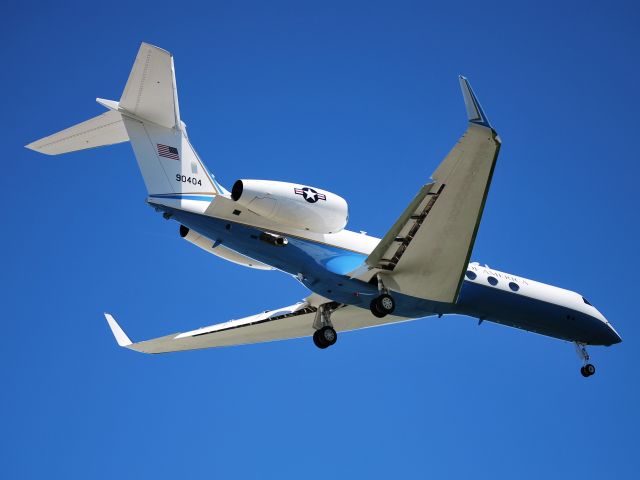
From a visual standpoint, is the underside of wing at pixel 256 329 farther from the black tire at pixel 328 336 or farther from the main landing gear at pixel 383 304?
the main landing gear at pixel 383 304

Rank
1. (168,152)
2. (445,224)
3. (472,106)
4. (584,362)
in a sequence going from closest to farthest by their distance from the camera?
(472,106)
(445,224)
(168,152)
(584,362)

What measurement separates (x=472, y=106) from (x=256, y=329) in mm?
11930

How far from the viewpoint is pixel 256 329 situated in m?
25.5

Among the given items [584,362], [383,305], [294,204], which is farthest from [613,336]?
[294,204]

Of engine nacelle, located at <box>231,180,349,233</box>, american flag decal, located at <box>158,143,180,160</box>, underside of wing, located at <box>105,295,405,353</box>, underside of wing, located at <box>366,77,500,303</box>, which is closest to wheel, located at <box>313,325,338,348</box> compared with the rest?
underside of wing, located at <box>105,295,405,353</box>

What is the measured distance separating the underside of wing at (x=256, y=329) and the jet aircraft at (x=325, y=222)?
126cm

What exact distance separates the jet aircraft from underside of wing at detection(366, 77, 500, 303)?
2 centimetres

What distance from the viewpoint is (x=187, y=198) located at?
19.3m

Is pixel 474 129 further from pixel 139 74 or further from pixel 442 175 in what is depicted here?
pixel 139 74

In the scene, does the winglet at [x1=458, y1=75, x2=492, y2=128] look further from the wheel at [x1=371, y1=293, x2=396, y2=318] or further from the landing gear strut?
the landing gear strut

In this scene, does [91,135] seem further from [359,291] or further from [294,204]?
[359,291]

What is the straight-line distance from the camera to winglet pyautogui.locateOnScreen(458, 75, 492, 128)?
51.5ft

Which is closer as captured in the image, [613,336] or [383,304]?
[383,304]

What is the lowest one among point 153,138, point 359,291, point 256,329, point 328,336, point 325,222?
point 328,336
